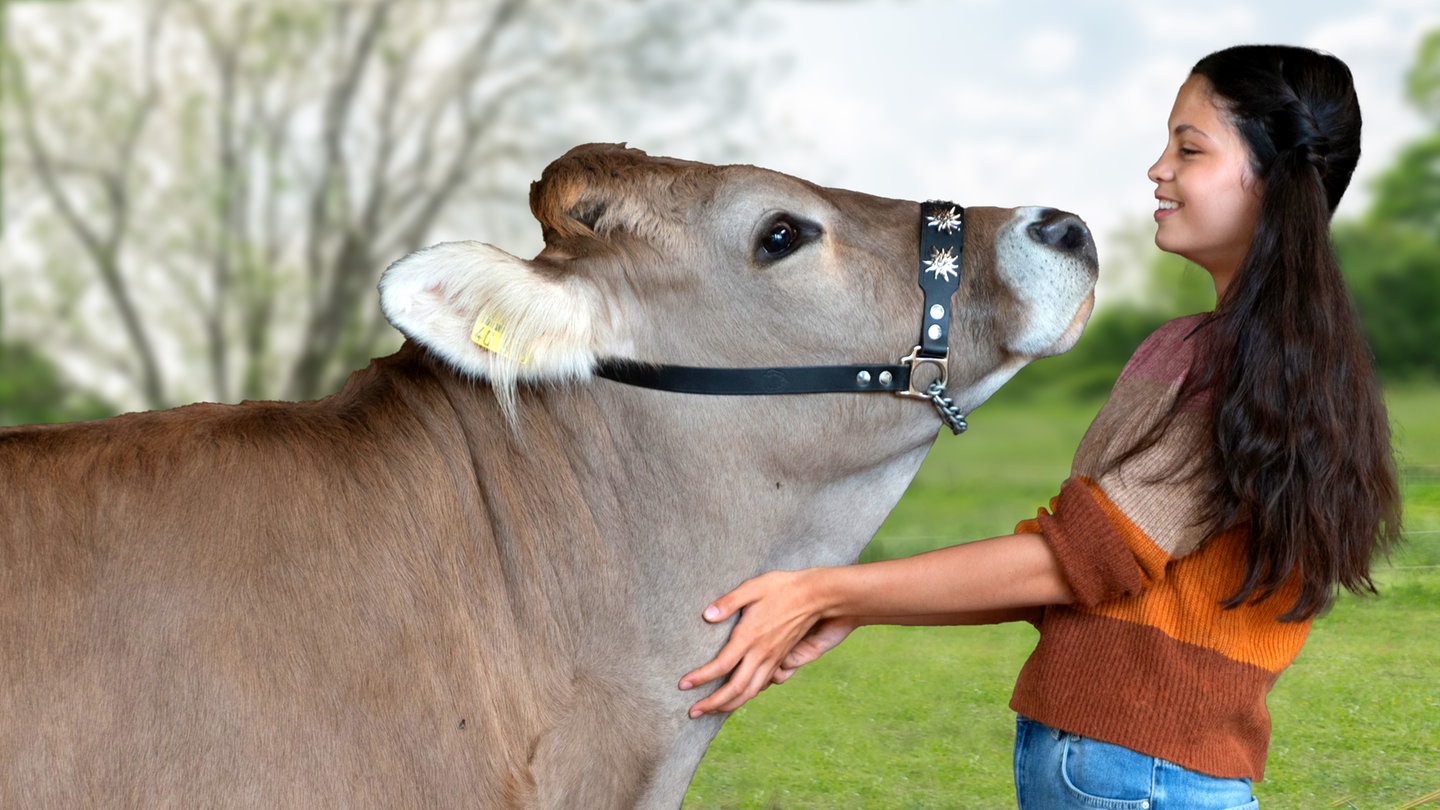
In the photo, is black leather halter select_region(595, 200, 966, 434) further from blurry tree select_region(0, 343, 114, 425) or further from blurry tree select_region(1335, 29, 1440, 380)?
blurry tree select_region(0, 343, 114, 425)

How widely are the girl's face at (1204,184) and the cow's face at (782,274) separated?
0.50 feet

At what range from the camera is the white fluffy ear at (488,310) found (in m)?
1.98

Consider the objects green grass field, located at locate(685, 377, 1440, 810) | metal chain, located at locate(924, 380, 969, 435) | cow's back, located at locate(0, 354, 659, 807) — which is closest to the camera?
cow's back, located at locate(0, 354, 659, 807)

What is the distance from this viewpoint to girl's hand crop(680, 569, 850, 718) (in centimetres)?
217

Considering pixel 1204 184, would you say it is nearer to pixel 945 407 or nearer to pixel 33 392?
pixel 945 407

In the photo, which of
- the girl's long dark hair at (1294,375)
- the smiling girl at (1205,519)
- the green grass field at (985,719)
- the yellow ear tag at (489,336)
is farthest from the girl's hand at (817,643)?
the green grass field at (985,719)

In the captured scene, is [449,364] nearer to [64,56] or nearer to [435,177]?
[435,177]

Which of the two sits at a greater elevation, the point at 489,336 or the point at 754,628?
the point at 489,336

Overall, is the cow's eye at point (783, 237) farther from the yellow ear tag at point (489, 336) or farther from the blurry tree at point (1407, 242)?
the blurry tree at point (1407, 242)

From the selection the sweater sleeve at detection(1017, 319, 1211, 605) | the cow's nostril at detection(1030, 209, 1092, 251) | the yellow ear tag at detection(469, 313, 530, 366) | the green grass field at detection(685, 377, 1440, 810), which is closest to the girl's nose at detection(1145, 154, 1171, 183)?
the cow's nostril at detection(1030, 209, 1092, 251)

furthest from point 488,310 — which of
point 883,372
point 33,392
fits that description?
point 33,392

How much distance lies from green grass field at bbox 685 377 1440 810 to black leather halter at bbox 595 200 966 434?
1.63 m

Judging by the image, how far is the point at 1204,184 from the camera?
219 cm

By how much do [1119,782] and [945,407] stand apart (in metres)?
0.64
